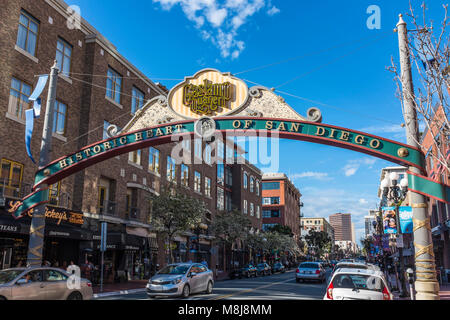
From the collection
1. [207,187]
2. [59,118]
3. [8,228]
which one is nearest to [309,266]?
[59,118]

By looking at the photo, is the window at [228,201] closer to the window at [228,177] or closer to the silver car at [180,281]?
the window at [228,177]

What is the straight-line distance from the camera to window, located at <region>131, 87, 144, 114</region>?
33.4m

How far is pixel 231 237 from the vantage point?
47.6 metres

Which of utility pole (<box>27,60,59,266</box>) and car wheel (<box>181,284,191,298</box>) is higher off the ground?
utility pole (<box>27,60,59,266</box>)

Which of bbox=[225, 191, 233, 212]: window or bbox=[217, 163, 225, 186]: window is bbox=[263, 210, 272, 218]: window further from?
bbox=[217, 163, 225, 186]: window

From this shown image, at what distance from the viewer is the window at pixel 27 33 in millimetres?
22641

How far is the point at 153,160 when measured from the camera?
120 ft

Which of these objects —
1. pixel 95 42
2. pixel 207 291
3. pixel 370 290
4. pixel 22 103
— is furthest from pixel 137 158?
pixel 370 290

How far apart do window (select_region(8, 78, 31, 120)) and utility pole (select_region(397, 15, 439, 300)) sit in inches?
765

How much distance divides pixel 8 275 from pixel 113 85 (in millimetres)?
21612

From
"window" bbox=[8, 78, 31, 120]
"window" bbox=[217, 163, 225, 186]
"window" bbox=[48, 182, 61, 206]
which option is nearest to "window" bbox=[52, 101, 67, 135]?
"window" bbox=[8, 78, 31, 120]

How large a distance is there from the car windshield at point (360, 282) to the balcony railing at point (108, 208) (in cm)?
2070

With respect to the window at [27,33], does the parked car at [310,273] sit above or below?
below

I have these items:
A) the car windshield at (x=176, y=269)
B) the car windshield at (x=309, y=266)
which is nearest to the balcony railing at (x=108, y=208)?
the car windshield at (x=176, y=269)
